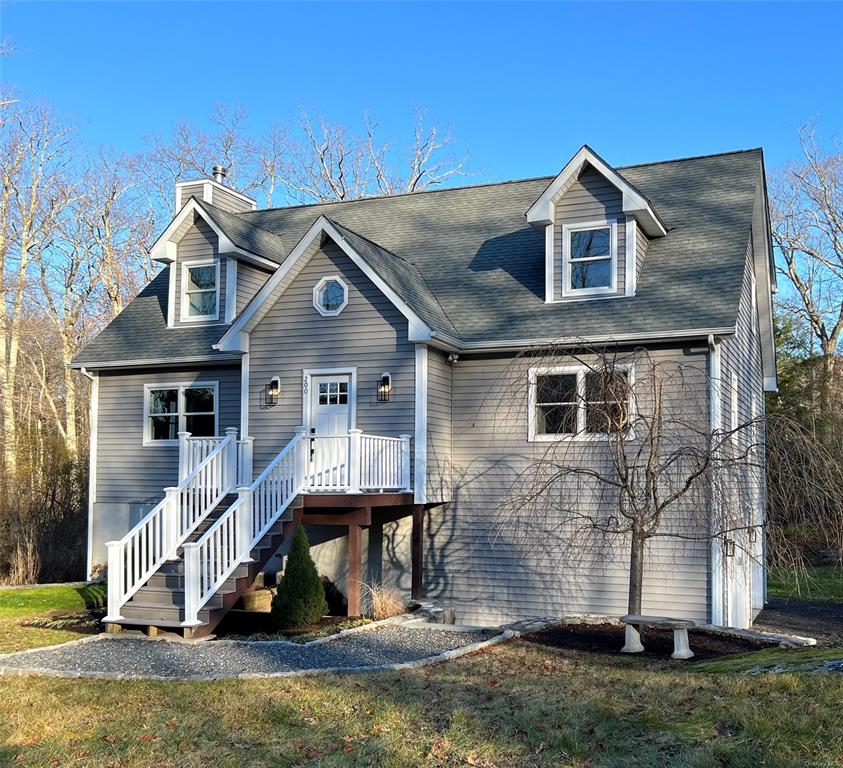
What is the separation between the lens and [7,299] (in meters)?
32.9

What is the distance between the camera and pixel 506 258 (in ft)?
55.1

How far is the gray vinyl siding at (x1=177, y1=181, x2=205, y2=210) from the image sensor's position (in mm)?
20234

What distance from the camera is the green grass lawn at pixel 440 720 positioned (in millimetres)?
6508

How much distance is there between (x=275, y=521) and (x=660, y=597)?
593 centimetres

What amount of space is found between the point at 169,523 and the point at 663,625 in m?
6.93

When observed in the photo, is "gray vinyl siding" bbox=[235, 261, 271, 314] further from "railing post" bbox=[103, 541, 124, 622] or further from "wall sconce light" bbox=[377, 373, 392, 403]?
"railing post" bbox=[103, 541, 124, 622]

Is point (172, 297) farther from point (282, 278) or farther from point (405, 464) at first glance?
point (405, 464)

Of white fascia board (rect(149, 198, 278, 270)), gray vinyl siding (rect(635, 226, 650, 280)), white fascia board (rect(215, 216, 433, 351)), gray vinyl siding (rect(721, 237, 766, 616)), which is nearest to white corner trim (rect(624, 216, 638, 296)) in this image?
gray vinyl siding (rect(635, 226, 650, 280))

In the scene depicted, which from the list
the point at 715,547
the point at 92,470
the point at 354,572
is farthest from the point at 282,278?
the point at 715,547

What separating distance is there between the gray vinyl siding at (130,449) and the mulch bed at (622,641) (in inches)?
301

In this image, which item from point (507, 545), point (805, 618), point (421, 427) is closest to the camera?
point (421, 427)

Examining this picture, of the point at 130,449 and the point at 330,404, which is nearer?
the point at 330,404

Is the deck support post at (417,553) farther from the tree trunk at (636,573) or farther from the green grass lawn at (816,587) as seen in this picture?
the green grass lawn at (816,587)

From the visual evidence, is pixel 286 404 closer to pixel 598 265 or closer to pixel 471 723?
pixel 598 265
